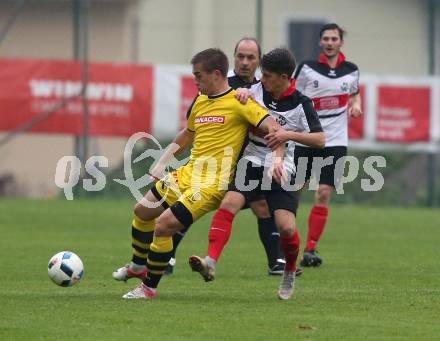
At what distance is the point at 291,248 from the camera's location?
342 inches

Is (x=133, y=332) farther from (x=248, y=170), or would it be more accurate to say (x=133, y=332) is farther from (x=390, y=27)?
(x=390, y=27)

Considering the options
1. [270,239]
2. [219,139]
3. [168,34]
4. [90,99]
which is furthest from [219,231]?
[168,34]

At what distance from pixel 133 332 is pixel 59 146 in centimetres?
1638

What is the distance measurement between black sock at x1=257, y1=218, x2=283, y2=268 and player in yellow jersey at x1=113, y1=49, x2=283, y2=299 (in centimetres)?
194

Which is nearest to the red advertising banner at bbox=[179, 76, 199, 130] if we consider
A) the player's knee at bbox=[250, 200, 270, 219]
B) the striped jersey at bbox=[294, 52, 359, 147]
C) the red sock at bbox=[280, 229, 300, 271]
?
the striped jersey at bbox=[294, 52, 359, 147]

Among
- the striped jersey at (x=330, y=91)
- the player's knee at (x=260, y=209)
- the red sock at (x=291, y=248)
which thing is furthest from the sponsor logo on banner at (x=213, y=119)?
the striped jersey at (x=330, y=91)

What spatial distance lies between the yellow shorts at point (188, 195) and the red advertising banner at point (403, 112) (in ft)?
40.6

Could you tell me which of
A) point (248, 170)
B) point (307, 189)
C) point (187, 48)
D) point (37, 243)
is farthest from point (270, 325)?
point (187, 48)

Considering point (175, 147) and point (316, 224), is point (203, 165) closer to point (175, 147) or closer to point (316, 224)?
point (175, 147)

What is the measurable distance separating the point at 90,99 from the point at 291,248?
12221 mm

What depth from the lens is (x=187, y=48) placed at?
27688mm

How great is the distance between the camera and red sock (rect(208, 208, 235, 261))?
8.54 meters

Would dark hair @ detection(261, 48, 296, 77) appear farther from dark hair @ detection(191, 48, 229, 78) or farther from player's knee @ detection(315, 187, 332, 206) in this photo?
player's knee @ detection(315, 187, 332, 206)

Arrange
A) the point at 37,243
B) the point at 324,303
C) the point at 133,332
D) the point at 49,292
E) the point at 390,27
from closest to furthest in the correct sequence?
the point at 133,332, the point at 324,303, the point at 49,292, the point at 37,243, the point at 390,27
